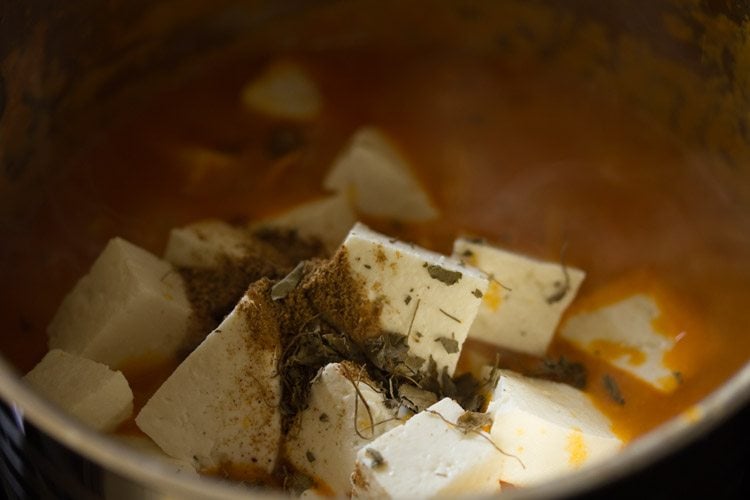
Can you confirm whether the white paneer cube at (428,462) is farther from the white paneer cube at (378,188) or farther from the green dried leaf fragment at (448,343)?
the white paneer cube at (378,188)

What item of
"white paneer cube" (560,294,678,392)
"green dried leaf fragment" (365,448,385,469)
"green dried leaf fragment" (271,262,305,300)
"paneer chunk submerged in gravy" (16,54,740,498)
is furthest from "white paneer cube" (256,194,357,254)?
"green dried leaf fragment" (365,448,385,469)

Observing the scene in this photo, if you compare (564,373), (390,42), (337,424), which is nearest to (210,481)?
(337,424)

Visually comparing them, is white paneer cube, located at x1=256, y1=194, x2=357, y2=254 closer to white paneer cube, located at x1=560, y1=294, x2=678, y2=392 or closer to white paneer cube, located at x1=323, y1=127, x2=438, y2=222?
white paneer cube, located at x1=323, y1=127, x2=438, y2=222

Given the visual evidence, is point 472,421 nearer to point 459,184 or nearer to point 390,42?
point 459,184

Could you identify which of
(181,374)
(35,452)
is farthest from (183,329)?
(35,452)

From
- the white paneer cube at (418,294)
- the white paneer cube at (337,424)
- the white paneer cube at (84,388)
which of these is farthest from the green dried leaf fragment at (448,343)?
the white paneer cube at (84,388)
